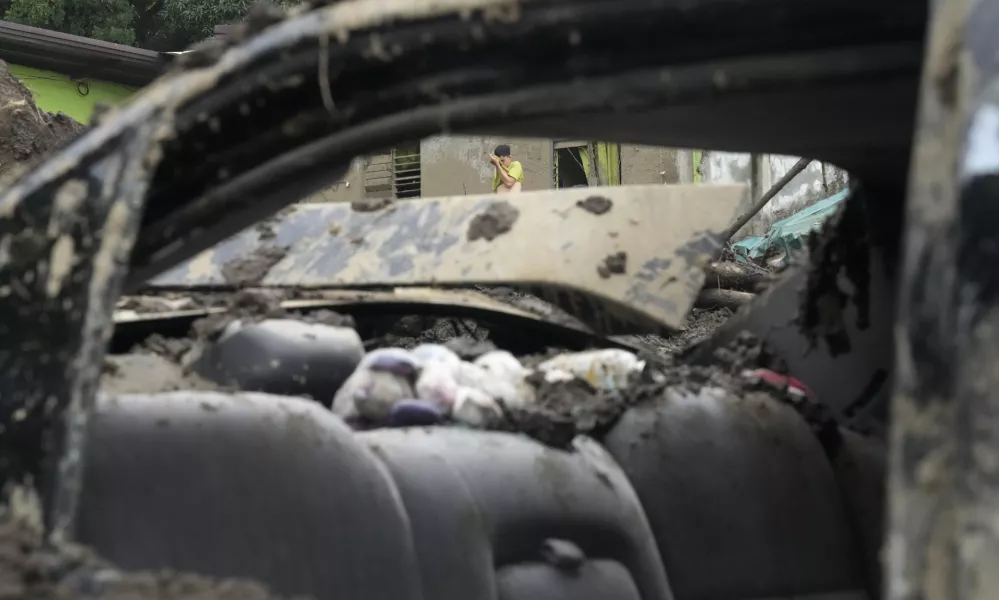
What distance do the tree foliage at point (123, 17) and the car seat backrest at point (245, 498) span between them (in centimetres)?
1478

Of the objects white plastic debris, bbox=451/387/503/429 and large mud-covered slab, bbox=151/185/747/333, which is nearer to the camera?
white plastic debris, bbox=451/387/503/429

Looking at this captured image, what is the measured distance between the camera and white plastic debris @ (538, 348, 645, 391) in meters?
2.27

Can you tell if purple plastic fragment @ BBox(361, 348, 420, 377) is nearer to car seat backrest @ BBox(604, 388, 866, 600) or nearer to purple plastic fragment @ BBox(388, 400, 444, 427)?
purple plastic fragment @ BBox(388, 400, 444, 427)

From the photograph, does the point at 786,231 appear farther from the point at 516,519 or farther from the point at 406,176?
the point at 516,519

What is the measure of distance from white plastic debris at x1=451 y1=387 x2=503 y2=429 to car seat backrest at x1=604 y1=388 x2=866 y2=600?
26 centimetres

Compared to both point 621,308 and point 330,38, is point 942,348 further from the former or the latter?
point 621,308

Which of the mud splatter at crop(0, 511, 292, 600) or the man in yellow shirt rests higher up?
the man in yellow shirt

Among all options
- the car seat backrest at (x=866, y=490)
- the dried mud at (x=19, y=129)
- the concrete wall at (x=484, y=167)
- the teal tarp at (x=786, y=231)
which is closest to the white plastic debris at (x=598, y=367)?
the car seat backrest at (x=866, y=490)

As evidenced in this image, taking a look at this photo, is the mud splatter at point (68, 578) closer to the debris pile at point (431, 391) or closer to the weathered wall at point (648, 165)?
the debris pile at point (431, 391)

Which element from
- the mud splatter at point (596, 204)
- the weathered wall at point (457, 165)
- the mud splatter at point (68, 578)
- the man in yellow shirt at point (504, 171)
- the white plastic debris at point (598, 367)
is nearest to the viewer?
the mud splatter at point (68, 578)

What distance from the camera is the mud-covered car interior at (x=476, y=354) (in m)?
1.12

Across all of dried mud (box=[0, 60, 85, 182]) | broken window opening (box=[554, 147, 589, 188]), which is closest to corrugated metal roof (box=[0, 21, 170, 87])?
dried mud (box=[0, 60, 85, 182])

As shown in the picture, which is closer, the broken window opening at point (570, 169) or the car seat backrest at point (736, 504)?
the car seat backrest at point (736, 504)

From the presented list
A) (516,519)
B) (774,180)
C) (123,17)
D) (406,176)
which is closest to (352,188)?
(406,176)
